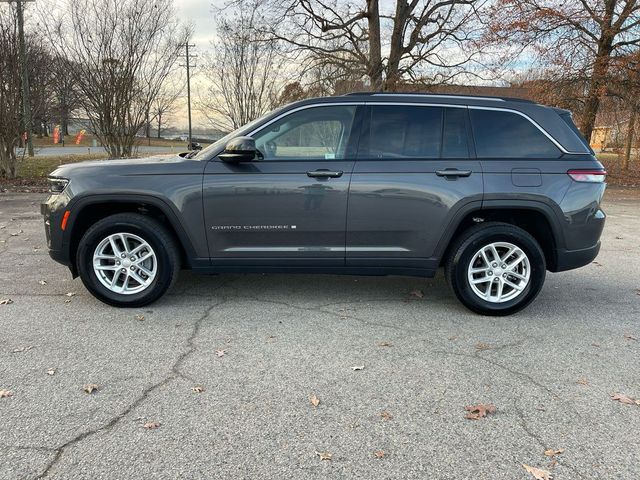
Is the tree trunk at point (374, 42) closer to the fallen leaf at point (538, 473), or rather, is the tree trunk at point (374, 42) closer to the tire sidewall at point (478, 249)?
the tire sidewall at point (478, 249)

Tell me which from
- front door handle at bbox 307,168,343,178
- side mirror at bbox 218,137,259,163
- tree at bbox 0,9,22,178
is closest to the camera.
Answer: side mirror at bbox 218,137,259,163

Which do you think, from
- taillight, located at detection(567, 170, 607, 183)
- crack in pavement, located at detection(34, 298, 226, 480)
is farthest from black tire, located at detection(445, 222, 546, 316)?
crack in pavement, located at detection(34, 298, 226, 480)

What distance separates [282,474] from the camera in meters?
2.29

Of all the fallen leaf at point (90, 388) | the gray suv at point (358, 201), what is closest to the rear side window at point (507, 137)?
the gray suv at point (358, 201)

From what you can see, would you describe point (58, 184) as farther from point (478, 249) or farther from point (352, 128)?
point (478, 249)

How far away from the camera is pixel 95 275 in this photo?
4.33 m

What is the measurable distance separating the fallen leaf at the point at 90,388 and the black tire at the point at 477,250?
295cm

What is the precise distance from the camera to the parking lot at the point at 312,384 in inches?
94.3

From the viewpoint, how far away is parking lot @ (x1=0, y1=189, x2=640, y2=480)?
7.86 feet

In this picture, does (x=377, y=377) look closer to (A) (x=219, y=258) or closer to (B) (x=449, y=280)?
(B) (x=449, y=280)

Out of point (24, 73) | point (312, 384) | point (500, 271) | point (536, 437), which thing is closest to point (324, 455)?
point (312, 384)

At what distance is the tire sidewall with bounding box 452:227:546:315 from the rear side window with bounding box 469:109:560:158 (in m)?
0.69

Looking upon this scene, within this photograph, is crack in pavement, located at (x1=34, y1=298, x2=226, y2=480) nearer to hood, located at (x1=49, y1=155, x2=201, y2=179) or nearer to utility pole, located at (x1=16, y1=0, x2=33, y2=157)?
hood, located at (x1=49, y1=155, x2=201, y2=179)

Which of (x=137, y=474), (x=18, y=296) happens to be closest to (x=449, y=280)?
(x=137, y=474)
